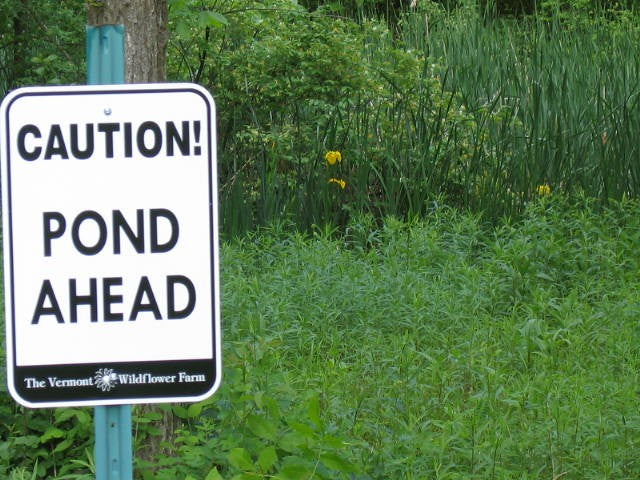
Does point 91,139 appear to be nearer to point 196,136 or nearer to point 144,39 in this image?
point 196,136

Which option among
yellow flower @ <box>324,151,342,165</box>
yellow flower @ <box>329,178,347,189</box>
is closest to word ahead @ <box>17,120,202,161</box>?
yellow flower @ <box>329,178,347,189</box>

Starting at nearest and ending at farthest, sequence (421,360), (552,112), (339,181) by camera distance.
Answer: (421,360), (339,181), (552,112)

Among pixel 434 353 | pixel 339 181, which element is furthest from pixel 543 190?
A: pixel 434 353

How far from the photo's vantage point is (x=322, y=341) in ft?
15.6

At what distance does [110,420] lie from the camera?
1.80m

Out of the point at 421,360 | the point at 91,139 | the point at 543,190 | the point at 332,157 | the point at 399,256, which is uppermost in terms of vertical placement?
the point at 91,139

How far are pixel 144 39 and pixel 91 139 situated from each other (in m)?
1.35

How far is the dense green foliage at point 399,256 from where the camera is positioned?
3391 millimetres

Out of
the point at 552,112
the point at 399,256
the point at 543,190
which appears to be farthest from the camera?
the point at 552,112

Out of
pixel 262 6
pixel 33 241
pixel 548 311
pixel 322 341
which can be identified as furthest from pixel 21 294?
pixel 262 6

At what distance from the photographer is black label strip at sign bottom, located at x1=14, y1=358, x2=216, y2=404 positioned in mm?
1775

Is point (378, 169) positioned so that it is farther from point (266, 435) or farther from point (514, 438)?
point (266, 435)

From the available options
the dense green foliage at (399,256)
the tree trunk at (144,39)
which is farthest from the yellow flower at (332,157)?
the tree trunk at (144,39)

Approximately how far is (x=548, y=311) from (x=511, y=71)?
3.35 metres
